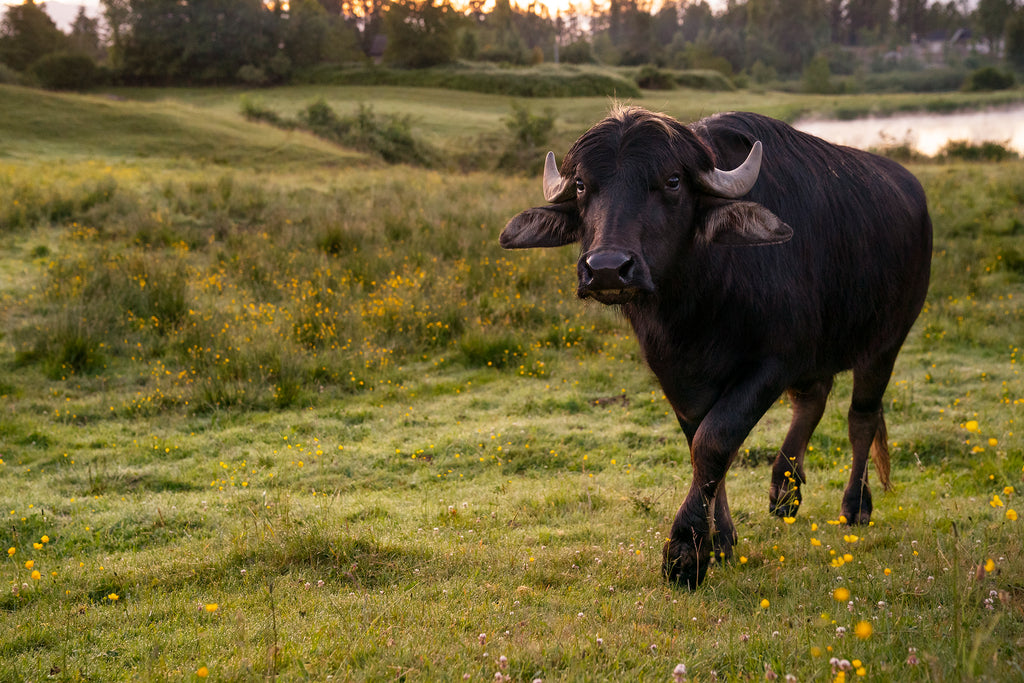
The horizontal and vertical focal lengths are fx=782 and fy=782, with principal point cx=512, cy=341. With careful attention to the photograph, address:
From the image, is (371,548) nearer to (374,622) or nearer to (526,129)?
(374,622)

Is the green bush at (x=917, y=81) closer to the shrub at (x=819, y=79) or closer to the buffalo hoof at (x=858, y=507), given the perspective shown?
the shrub at (x=819, y=79)

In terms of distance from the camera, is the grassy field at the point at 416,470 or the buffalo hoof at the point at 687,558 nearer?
the grassy field at the point at 416,470

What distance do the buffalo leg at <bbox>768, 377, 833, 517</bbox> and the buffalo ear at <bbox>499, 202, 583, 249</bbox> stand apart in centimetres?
199

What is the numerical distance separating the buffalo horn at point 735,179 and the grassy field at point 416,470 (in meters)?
1.83

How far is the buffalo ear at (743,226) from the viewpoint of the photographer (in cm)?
378

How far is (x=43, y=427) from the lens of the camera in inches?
282

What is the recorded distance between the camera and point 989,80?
56.1 metres

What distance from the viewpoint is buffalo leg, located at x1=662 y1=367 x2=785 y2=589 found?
12.8 feet

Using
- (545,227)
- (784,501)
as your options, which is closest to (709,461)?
(545,227)

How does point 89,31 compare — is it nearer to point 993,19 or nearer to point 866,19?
point 993,19

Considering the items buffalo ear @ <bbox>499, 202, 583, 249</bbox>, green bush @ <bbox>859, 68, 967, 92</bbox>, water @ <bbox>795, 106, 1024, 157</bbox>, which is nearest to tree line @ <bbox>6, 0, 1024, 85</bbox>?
green bush @ <bbox>859, 68, 967, 92</bbox>

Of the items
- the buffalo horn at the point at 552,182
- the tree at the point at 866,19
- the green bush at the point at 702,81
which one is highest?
the tree at the point at 866,19

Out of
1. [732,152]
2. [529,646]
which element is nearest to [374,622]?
[529,646]

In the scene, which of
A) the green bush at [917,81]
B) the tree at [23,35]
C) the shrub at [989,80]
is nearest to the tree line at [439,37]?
the tree at [23,35]
